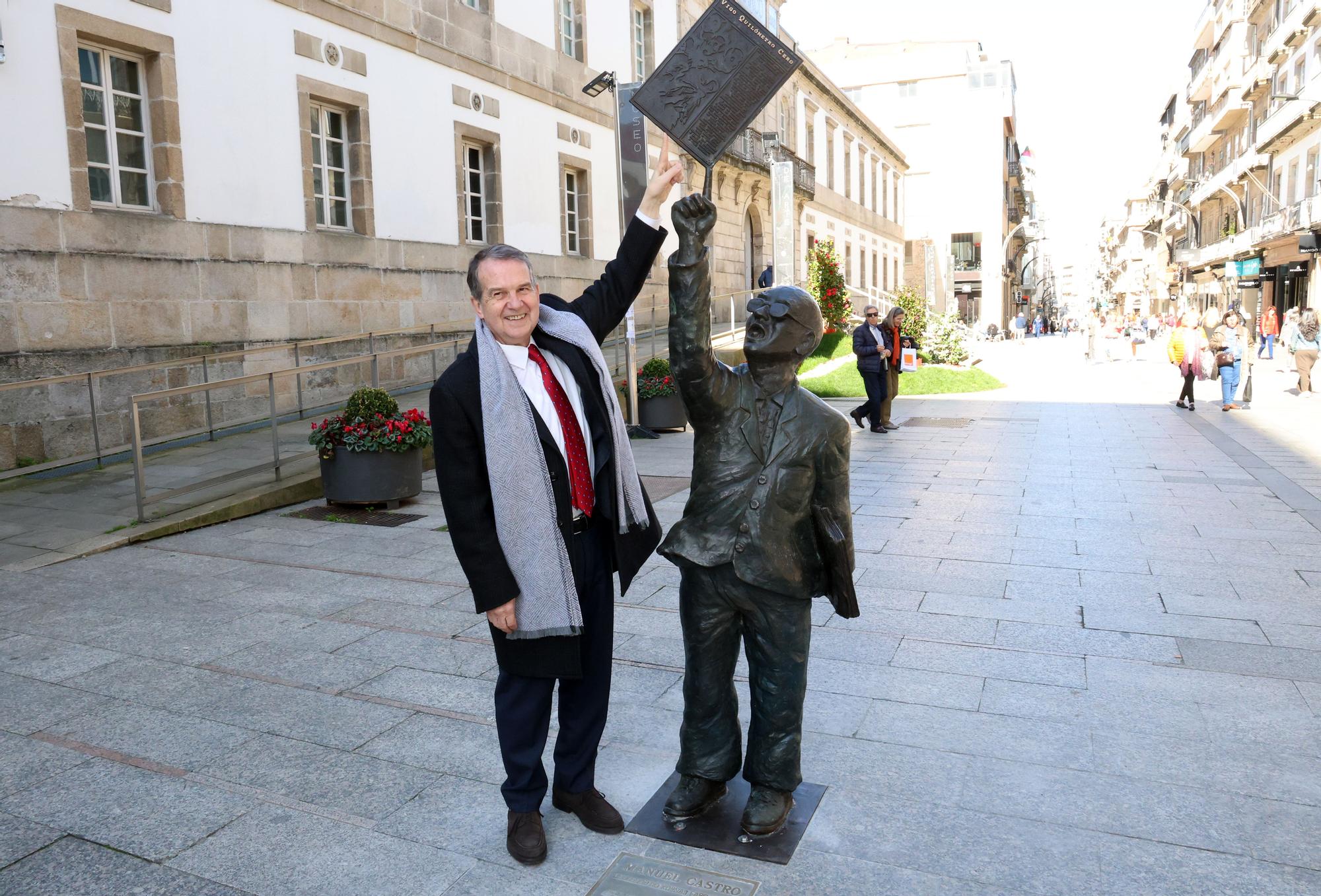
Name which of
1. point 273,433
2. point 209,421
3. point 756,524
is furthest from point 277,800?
point 209,421

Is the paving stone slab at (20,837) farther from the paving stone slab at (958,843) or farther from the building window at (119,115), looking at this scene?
the building window at (119,115)

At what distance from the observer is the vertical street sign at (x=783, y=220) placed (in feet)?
61.8

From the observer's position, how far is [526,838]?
2865mm

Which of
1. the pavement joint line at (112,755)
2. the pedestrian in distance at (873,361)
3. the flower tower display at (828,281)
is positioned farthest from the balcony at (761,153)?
the pavement joint line at (112,755)

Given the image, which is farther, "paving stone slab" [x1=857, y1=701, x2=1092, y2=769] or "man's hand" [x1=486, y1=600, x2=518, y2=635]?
"paving stone slab" [x1=857, y1=701, x2=1092, y2=769]

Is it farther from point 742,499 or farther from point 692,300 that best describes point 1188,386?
point 692,300

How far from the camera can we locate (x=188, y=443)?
10.1 metres

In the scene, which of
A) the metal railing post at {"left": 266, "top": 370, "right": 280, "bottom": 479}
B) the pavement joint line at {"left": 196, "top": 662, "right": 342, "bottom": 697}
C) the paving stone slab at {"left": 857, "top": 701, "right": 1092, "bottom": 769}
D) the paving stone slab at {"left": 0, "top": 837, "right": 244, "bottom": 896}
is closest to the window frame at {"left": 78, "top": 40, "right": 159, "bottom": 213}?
the metal railing post at {"left": 266, "top": 370, "right": 280, "bottom": 479}

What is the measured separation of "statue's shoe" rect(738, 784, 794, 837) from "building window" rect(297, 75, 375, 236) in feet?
37.8

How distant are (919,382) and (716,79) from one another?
16880 millimetres

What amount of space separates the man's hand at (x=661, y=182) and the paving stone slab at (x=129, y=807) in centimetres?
233

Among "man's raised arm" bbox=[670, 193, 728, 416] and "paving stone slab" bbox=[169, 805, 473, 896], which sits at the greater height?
"man's raised arm" bbox=[670, 193, 728, 416]

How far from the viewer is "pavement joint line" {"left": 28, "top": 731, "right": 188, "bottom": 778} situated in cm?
346

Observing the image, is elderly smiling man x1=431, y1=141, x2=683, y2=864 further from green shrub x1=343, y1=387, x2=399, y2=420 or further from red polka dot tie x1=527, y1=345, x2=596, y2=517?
green shrub x1=343, y1=387, x2=399, y2=420
